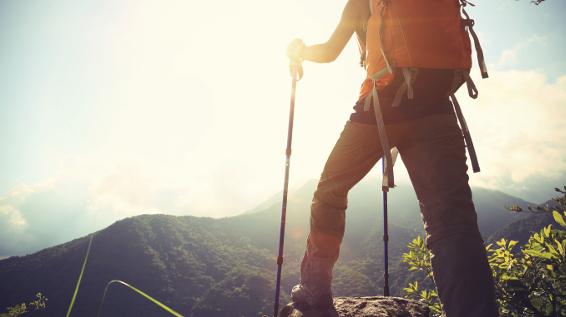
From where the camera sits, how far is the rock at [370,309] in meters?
3.37

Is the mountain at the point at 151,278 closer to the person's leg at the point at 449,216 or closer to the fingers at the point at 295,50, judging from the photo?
the fingers at the point at 295,50

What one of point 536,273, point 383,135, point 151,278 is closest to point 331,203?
point 383,135

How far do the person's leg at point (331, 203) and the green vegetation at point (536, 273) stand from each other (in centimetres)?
101

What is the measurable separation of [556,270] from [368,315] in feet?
5.85

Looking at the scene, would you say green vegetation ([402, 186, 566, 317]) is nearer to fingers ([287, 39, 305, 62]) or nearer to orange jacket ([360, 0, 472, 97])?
orange jacket ([360, 0, 472, 97])

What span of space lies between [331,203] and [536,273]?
220cm

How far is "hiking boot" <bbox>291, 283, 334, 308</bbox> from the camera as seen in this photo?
324 centimetres

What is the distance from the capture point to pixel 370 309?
375cm

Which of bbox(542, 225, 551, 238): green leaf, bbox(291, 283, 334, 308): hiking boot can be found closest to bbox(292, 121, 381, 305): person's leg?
bbox(291, 283, 334, 308): hiking boot

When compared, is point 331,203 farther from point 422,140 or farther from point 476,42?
point 476,42

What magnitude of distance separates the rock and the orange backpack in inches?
69.0

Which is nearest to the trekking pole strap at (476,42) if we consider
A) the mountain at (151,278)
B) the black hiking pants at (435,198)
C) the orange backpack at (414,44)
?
the orange backpack at (414,44)

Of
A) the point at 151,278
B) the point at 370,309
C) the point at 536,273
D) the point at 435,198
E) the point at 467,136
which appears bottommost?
the point at 151,278

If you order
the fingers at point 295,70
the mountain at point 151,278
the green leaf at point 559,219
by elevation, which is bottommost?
the mountain at point 151,278
